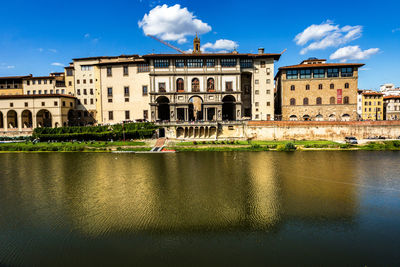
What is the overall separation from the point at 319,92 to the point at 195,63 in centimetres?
3051

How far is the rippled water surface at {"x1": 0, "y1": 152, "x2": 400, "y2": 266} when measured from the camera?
11.3m

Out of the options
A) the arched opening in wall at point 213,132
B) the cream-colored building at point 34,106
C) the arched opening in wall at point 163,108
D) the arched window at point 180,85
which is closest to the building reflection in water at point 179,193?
the arched opening in wall at point 213,132

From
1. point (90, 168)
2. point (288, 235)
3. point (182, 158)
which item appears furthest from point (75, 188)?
point (288, 235)

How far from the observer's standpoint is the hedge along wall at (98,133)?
46344 mm

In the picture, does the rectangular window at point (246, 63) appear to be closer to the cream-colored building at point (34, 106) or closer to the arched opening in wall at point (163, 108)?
the arched opening in wall at point (163, 108)

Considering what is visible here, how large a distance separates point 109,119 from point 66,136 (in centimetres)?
1212

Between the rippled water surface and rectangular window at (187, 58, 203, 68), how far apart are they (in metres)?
30.9

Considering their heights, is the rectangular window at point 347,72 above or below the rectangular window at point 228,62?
below

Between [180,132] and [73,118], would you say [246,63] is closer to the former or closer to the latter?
[180,132]

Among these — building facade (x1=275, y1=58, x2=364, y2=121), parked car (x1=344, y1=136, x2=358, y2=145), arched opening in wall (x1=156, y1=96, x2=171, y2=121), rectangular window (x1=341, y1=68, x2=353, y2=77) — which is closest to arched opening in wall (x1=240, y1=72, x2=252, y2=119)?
building facade (x1=275, y1=58, x2=364, y2=121)

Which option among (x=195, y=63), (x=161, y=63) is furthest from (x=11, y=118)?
(x=195, y=63)

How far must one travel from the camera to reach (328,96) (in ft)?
174

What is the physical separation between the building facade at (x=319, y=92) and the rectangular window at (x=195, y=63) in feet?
65.0

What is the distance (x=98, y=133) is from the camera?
46469 millimetres
